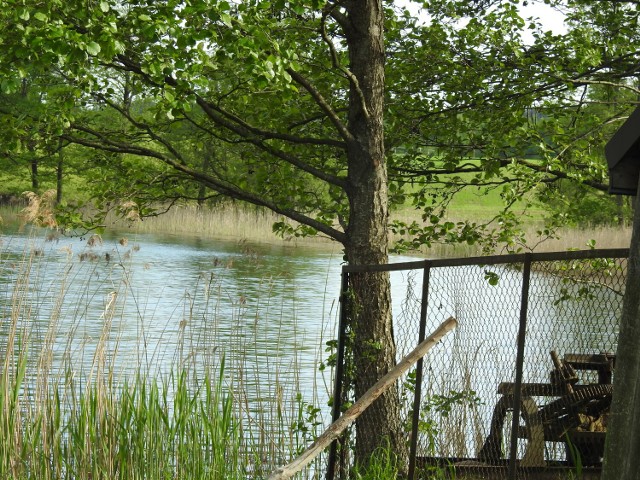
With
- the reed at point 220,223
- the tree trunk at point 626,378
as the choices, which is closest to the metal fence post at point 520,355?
the tree trunk at point 626,378

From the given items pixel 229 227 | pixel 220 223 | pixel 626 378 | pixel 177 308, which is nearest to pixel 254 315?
pixel 177 308

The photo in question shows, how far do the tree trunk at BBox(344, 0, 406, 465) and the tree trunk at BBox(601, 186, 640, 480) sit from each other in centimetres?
438

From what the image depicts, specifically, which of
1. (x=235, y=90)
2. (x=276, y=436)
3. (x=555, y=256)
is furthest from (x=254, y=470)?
(x=555, y=256)

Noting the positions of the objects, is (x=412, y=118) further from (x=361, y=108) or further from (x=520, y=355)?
(x=520, y=355)

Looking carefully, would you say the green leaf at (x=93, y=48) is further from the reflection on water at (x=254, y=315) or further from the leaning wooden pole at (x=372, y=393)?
the leaning wooden pole at (x=372, y=393)

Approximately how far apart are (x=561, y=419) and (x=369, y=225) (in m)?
2.23

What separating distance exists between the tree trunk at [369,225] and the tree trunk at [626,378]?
4.38 metres

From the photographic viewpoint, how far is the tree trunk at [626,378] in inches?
142

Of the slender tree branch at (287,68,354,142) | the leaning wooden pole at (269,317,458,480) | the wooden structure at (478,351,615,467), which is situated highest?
the slender tree branch at (287,68,354,142)

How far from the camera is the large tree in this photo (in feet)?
23.9

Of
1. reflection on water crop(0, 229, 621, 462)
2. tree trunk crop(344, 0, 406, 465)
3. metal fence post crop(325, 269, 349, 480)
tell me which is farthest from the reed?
metal fence post crop(325, 269, 349, 480)

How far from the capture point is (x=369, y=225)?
27.9 ft

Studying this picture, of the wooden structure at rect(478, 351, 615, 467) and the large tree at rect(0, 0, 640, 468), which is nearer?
the wooden structure at rect(478, 351, 615, 467)

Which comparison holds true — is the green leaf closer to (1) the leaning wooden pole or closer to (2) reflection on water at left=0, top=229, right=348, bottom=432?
(2) reflection on water at left=0, top=229, right=348, bottom=432
